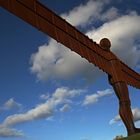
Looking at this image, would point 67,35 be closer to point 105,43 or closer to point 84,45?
point 84,45

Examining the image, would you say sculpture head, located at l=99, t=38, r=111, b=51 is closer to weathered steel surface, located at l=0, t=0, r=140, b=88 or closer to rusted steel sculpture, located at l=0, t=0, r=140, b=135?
rusted steel sculpture, located at l=0, t=0, r=140, b=135

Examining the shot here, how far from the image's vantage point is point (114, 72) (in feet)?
53.7

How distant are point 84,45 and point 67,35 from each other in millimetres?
1232

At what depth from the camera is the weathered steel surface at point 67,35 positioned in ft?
39.6

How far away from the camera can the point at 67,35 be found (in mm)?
14070

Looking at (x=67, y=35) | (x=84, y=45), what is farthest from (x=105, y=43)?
(x=67, y=35)

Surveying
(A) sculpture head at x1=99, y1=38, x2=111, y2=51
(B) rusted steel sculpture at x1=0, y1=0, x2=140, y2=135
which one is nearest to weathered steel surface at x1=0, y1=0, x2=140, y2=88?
(B) rusted steel sculpture at x1=0, y1=0, x2=140, y2=135

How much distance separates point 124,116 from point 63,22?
4835mm

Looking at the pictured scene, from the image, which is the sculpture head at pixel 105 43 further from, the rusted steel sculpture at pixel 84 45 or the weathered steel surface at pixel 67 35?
the weathered steel surface at pixel 67 35

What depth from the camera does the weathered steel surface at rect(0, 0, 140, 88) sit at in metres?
12.1

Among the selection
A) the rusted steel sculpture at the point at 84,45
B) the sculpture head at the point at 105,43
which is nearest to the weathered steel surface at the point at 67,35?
the rusted steel sculpture at the point at 84,45

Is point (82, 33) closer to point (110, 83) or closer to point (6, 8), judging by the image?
point (110, 83)

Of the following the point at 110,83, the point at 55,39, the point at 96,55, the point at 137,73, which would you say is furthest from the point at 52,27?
the point at 137,73

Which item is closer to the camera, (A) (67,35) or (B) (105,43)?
(A) (67,35)
